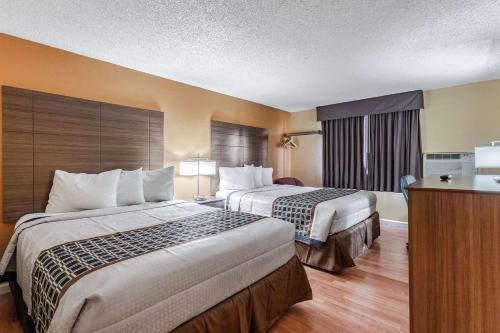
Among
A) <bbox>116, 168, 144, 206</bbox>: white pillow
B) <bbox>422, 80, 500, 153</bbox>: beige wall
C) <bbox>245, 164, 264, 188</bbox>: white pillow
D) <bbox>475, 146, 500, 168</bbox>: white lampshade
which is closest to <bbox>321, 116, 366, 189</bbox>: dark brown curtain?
<bbox>422, 80, 500, 153</bbox>: beige wall

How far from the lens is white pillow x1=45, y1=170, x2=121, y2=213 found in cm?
235

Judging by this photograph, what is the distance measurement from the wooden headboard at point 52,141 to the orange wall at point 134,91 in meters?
0.14

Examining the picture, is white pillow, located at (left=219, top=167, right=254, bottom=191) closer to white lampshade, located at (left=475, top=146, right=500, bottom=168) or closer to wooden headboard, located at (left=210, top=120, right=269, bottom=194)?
wooden headboard, located at (left=210, top=120, right=269, bottom=194)

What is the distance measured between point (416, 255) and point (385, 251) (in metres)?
2.35

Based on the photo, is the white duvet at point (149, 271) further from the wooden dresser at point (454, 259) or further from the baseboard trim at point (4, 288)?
the wooden dresser at point (454, 259)

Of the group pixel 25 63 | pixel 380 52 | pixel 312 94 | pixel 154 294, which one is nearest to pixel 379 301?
pixel 154 294

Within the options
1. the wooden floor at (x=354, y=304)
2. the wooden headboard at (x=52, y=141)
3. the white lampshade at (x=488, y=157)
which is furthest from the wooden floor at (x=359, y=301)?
the wooden headboard at (x=52, y=141)

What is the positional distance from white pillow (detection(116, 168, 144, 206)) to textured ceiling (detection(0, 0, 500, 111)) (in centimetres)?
140

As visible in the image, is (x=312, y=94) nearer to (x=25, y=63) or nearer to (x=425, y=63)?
(x=425, y=63)

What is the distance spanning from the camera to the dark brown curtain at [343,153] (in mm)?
5070

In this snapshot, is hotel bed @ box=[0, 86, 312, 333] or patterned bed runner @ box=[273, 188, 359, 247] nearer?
hotel bed @ box=[0, 86, 312, 333]

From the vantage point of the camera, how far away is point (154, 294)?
1.13 metres

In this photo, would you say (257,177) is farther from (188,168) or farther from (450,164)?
(450,164)

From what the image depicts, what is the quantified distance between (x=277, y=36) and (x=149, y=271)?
2.31 metres
